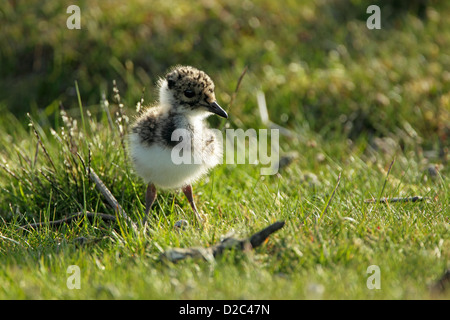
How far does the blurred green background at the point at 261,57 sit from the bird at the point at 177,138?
246cm

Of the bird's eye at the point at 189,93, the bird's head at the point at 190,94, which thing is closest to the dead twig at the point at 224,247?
the bird's head at the point at 190,94

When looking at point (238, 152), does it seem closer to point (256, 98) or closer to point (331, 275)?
point (256, 98)

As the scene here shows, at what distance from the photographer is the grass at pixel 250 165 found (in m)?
3.51

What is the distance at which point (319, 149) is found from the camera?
632 cm

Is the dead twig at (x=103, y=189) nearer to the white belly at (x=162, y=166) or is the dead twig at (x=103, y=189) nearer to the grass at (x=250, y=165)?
the grass at (x=250, y=165)

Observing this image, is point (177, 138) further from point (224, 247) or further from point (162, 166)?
point (224, 247)

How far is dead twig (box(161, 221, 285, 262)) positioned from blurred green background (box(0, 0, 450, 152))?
3373 mm

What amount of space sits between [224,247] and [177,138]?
3.50 feet

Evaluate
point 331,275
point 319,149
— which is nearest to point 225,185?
point 319,149

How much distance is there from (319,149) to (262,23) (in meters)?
2.72

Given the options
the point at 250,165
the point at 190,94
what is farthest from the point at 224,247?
the point at 250,165

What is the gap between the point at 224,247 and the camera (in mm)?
3654

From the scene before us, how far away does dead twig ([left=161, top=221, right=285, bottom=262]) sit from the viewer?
361 centimetres

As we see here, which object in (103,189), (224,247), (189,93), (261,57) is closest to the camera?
(224,247)
